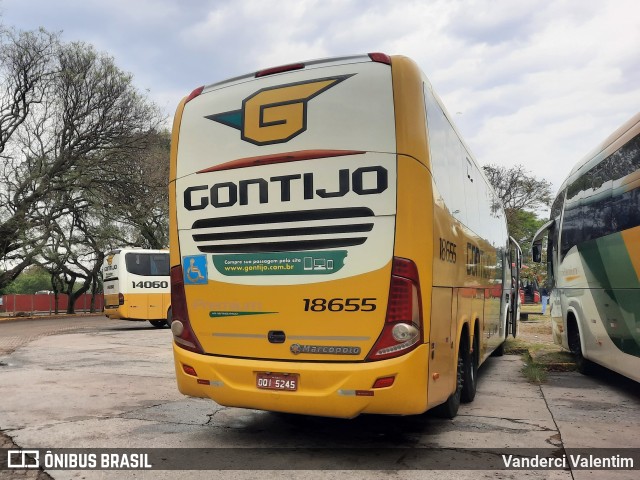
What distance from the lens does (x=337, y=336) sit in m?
4.73

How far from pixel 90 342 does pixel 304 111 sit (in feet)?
41.6

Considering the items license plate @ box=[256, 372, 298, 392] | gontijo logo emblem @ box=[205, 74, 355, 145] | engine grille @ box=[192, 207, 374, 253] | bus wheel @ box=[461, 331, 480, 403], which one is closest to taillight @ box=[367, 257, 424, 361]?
engine grille @ box=[192, 207, 374, 253]

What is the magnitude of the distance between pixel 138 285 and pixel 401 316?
17.5 metres

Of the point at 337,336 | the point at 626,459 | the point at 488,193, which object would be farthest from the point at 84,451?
the point at 488,193

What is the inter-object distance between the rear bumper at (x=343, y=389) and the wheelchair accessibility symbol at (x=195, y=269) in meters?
0.92

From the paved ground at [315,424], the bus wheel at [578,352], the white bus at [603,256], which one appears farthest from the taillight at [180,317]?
the bus wheel at [578,352]

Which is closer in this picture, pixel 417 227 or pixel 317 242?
pixel 417 227

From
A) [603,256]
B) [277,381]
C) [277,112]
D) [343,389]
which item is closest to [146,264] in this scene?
[603,256]

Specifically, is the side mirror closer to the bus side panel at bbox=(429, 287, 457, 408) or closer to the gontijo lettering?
the bus side panel at bbox=(429, 287, 457, 408)

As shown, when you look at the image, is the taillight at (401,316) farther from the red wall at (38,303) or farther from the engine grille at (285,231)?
the red wall at (38,303)

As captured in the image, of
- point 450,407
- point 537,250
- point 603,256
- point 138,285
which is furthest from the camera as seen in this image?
point 138,285

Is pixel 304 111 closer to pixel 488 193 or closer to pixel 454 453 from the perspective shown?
pixel 454 453

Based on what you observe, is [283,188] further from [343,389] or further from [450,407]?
[450,407]

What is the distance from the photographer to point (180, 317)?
5500 millimetres
